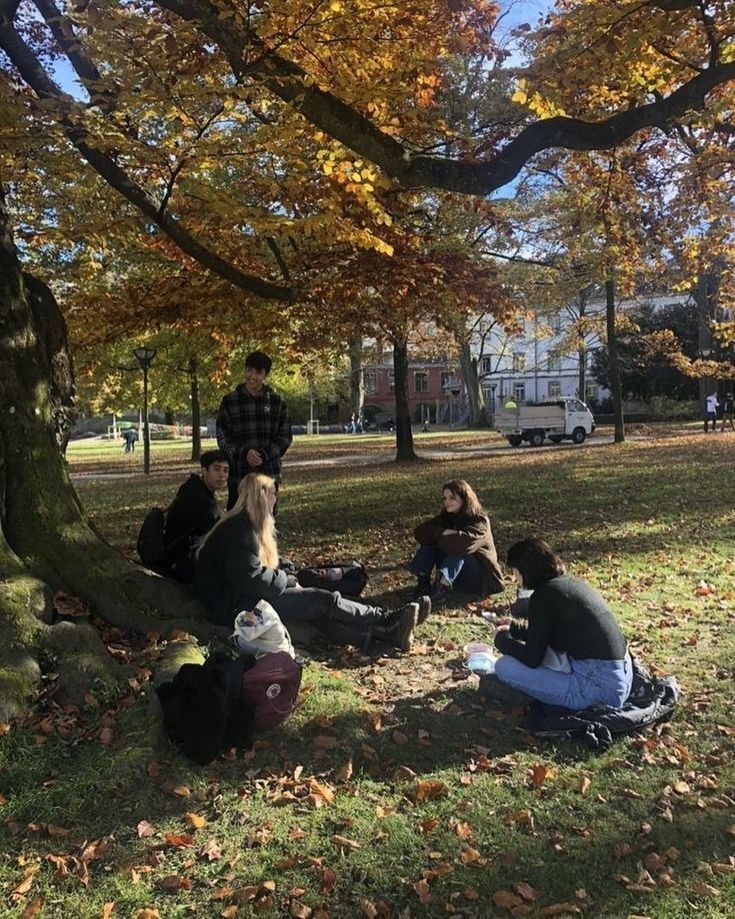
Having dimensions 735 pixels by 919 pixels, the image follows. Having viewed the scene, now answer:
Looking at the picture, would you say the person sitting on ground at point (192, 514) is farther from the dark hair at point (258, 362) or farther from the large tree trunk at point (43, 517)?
the dark hair at point (258, 362)

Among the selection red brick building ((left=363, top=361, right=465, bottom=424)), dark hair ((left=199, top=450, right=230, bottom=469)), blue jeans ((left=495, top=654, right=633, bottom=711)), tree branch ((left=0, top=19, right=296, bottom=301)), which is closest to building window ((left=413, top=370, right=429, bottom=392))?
red brick building ((left=363, top=361, right=465, bottom=424))

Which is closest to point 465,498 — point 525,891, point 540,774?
point 540,774

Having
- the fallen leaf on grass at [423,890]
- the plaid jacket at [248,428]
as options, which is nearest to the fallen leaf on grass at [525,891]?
the fallen leaf on grass at [423,890]

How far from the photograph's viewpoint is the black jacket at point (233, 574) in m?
4.92

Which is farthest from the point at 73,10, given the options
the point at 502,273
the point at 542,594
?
the point at 502,273

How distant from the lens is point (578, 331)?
28891mm

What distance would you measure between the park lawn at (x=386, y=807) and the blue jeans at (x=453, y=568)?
90 cm

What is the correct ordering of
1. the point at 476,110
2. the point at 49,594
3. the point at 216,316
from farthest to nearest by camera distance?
1. the point at 476,110
2. the point at 216,316
3. the point at 49,594

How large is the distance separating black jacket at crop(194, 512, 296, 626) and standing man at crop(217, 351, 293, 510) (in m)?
1.78

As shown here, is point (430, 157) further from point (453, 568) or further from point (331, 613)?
point (331, 613)

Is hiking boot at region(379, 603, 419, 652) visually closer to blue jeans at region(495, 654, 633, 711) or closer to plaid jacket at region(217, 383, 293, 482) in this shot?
blue jeans at region(495, 654, 633, 711)

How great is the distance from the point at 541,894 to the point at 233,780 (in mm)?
1591

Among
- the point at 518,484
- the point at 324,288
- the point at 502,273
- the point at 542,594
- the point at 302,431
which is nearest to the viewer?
the point at 542,594

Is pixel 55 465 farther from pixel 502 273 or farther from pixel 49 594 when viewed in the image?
pixel 502 273
